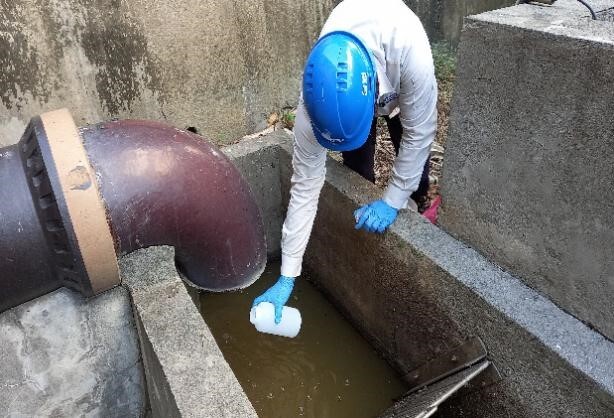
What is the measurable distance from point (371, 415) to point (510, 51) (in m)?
1.99

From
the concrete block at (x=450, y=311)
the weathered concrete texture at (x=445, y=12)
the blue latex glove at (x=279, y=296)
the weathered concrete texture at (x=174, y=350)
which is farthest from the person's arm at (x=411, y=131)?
the weathered concrete texture at (x=445, y=12)

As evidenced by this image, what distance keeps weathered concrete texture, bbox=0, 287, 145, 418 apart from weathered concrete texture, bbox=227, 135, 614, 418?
137 cm

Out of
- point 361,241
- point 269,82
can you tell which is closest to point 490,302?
point 361,241

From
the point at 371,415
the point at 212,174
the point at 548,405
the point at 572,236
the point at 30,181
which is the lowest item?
the point at 371,415

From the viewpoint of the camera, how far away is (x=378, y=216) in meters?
2.65

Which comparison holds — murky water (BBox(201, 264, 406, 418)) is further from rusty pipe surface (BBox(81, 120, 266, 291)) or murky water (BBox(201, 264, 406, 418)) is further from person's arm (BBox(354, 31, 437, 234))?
rusty pipe surface (BBox(81, 120, 266, 291))

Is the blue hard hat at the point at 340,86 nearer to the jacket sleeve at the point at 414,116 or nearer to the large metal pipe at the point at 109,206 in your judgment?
the jacket sleeve at the point at 414,116

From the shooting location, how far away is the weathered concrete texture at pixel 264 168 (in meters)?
3.43

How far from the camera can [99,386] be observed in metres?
1.98

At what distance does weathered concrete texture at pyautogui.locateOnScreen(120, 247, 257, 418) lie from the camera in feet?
5.16

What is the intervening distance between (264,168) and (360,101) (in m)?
1.56

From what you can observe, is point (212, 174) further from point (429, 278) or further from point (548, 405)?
point (548, 405)

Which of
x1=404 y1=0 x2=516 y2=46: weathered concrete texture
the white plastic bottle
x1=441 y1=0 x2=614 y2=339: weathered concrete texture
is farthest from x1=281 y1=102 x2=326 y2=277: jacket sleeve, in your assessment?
x1=404 y1=0 x2=516 y2=46: weathered concrete texture

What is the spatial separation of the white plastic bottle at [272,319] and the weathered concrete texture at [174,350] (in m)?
0.62
